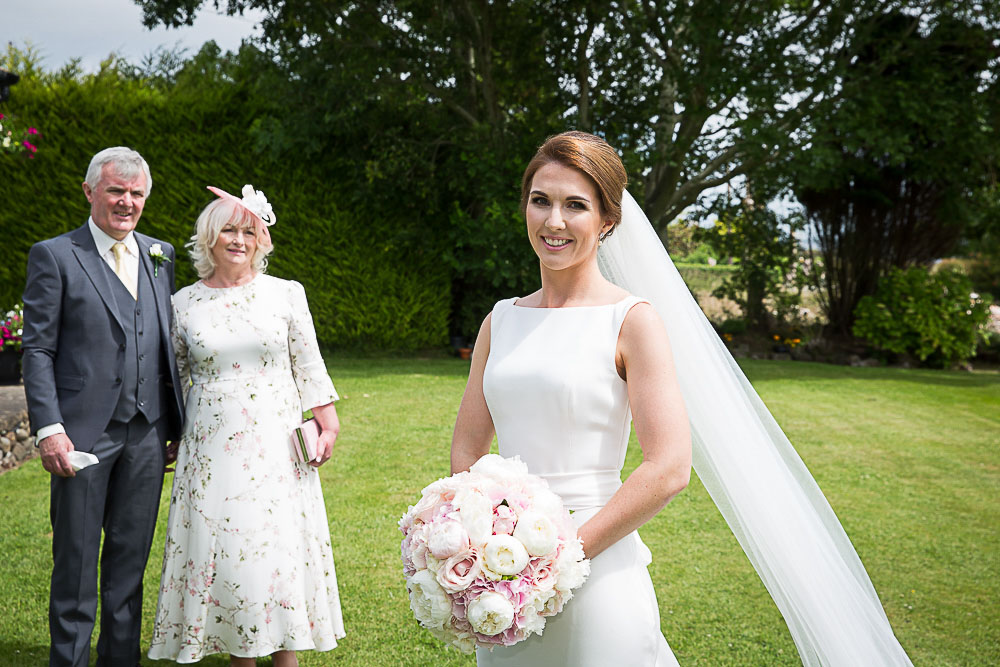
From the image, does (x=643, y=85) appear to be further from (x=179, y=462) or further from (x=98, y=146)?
(x=179, y=462)

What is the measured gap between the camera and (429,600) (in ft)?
6.04

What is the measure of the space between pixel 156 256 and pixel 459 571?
100 inches

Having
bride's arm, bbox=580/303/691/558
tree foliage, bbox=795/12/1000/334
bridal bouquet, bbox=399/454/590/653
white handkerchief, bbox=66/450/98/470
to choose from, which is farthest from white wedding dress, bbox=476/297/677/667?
tree foliage, bbox=795/12/1000/334

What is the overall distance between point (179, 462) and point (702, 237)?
1457cm

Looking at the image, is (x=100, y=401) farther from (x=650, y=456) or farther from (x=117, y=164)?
(x=650, y=456)

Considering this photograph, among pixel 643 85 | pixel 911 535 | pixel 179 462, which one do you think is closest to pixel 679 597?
pixel 911 535

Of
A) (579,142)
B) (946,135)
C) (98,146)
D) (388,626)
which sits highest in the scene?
(946,135)

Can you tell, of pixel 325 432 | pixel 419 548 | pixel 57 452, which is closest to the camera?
pixel 419 548

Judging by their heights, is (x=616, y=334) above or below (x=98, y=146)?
below

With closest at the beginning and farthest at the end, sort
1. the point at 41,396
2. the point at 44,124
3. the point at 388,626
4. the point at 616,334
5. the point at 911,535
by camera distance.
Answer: the point at 616,334 → the point at 41,396 → the point at 388,626 → the point at 911,535 → the point at 44,124

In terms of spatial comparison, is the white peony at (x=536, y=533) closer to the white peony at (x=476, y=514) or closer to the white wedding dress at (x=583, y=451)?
the white peony at (x=476, y=514)

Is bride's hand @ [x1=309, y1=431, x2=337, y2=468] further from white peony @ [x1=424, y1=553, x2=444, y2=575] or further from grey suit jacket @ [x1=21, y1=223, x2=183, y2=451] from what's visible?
white peony @ [x1=424, y1=553, x2=444, y2=575]

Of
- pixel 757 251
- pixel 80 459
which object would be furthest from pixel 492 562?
pixel 757 251

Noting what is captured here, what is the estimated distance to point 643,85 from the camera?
14211mm
